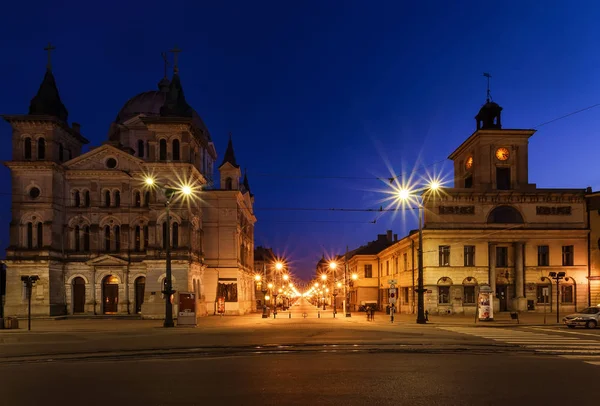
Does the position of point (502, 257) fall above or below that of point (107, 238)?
below

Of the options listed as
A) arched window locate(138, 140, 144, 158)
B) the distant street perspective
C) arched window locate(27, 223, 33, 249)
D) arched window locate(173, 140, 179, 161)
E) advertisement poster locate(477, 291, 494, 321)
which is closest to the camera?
the distant street perspective

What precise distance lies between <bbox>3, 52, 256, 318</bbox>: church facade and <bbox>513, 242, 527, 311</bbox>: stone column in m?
27.4

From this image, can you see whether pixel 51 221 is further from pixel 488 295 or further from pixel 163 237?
pixel 488 295

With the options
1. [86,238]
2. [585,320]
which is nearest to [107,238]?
[86,238]

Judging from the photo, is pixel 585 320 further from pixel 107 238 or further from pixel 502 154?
pixel 107 238

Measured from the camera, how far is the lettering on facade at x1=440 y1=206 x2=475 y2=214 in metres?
50.3

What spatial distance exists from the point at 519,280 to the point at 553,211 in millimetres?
7413

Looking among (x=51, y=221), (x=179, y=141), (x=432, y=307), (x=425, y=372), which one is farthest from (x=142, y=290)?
(x=425, y=372)

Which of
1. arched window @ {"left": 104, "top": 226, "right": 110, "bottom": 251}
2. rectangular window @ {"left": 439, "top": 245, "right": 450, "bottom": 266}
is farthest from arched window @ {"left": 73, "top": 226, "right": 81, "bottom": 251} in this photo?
rectangular window @ {"left": 439, "top": 245, "right": 450, "bottom": 266}

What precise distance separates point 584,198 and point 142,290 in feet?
141

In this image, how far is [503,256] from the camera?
5106 centimetres

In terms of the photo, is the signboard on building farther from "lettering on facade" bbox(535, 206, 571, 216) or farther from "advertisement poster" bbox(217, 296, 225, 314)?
"lettering on facade" bbox(535, 206, 571, 216)

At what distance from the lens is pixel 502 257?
168 feet

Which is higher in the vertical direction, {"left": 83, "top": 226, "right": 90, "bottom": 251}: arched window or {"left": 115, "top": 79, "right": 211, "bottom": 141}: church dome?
{"left": 115, "top": 79, "right": 211, "bottom": 141}: church dome
